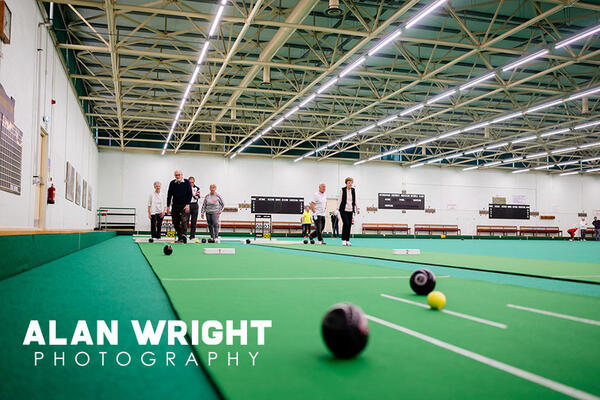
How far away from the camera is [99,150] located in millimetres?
28266

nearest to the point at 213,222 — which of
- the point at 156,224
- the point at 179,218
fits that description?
the point at 179,218

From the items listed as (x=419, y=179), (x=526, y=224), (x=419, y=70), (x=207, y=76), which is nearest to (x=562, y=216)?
(x=526, y=224)

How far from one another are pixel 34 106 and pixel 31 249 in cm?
570

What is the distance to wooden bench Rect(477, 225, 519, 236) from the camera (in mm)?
34594

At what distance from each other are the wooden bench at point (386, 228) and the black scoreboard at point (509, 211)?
7603mm

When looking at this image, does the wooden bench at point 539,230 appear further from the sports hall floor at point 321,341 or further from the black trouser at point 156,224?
the sports hall floor at point 321,341

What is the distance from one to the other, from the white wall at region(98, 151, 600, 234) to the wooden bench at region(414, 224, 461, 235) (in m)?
0.40

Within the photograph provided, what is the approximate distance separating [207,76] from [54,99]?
665cm

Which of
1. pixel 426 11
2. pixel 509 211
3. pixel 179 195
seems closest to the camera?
pixel 426 11

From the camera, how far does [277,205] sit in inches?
1207

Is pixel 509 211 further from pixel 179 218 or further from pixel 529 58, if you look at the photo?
pixel 179 218

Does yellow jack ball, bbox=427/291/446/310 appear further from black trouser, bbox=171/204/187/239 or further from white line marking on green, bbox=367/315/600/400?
black trouser, bbox=171/204/187/239

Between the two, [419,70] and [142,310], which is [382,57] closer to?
[419,70]

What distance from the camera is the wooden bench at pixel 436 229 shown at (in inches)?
1314
